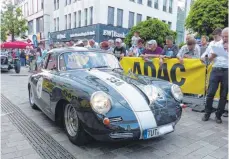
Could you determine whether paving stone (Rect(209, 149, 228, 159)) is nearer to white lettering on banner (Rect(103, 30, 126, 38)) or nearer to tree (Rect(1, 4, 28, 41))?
white lettering on banner (Rect(103, 30, 126, 38))

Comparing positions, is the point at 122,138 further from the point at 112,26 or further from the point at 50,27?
the point at 50,27

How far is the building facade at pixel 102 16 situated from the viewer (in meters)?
25.5

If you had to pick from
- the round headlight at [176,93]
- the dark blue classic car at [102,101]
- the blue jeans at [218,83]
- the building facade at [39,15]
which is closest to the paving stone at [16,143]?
the dark blue classic car at [102,101]

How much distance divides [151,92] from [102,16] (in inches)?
911

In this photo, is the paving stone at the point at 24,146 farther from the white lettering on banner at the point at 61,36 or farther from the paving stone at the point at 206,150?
the white lettering on banner at the point at 61,36

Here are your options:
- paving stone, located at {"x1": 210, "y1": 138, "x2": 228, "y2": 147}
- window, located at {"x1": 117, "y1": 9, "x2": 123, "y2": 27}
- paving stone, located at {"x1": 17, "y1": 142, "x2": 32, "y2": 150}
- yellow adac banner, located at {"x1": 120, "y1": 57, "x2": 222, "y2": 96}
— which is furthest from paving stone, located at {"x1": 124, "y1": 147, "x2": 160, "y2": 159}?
window, located at {"x1": 117, "y1": 9, "x2": 123, "y2": 27}

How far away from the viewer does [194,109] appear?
5.46m

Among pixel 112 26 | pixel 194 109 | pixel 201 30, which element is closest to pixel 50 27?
pixel 112 26

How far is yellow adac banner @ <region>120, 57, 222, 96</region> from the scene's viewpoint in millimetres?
5637

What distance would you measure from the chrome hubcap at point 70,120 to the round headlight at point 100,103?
611 mm

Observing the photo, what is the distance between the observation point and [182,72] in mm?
5926

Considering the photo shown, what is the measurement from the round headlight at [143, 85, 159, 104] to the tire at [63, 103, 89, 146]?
1.08 m

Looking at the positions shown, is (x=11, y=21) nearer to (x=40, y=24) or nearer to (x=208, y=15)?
(x=40, y=24)

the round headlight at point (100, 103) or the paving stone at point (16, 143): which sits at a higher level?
the round headlight at point (100, 103)
